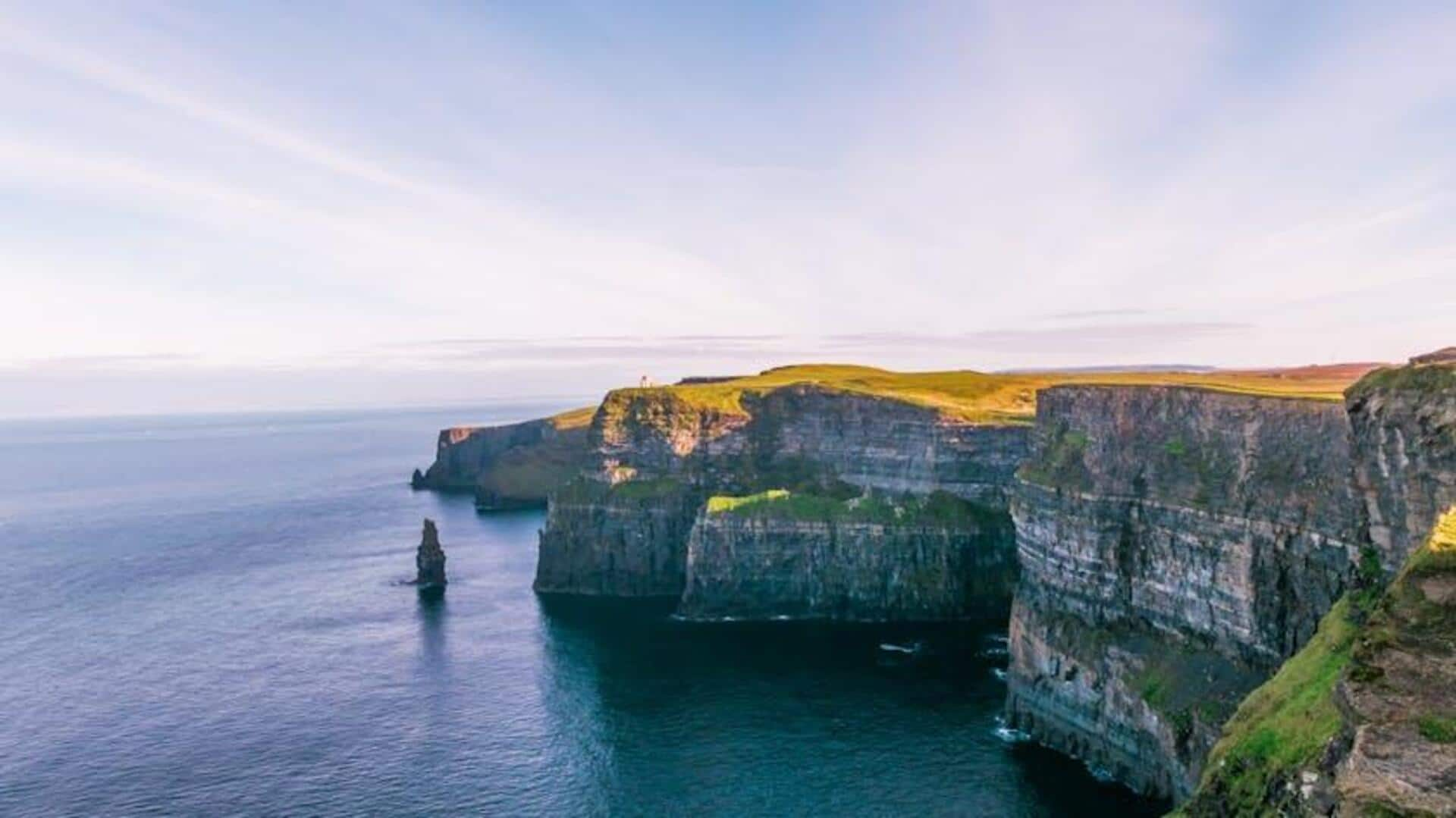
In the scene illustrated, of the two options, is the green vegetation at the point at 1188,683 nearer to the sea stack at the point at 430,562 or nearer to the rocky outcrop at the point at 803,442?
the rocky outcrop at the point at 803,442

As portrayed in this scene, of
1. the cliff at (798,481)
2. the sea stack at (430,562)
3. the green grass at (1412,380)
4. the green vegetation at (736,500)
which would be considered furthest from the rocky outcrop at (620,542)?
the green grass at (1412,380)

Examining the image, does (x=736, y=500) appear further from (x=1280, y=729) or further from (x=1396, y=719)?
(x=1396, y=719)

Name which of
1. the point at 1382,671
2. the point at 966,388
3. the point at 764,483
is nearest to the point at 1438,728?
the point at 1382,671

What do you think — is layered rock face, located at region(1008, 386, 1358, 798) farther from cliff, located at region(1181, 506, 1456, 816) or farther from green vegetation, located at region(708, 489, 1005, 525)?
green vegetation, located at region(708, 489, 1005, 525)

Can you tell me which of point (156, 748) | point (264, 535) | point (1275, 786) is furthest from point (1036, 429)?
point (264, 535)

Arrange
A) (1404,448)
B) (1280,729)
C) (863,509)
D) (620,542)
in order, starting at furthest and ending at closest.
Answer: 1. (620,542)
2. (863,509)
3. (1404,448)
4. (1280,729)

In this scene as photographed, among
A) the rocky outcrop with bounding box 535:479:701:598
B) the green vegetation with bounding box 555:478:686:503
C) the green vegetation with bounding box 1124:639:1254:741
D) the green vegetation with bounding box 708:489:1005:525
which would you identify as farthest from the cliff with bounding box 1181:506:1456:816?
the green vegetation with bounding box 555:478:686:503

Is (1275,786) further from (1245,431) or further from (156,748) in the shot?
(156,748)
